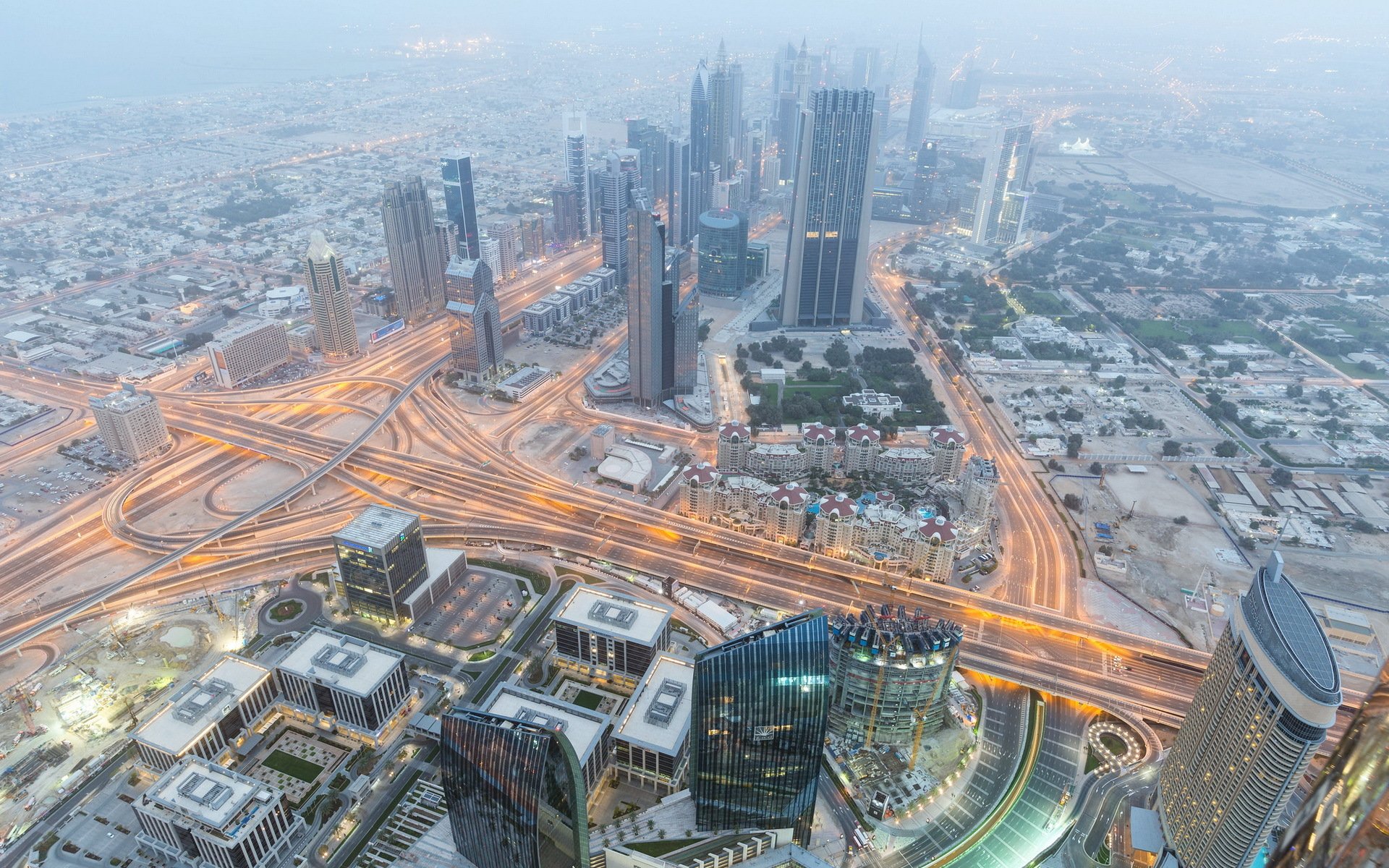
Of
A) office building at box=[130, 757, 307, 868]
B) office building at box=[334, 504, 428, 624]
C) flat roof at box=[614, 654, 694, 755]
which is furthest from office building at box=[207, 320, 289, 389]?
flat roof at box=[614, 654, 694, 755]

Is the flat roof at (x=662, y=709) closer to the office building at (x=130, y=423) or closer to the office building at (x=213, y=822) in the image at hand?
the office building at (x=213, y=822)

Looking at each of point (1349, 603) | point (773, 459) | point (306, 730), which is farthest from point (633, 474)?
point (1349, 603)

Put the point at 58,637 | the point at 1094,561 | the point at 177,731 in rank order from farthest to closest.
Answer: the point at 1094,561 → the point at 58,637 → the point at 177,731

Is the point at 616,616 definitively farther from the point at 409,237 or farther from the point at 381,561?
the point at 409,237

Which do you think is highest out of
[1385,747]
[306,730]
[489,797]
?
[1385,747]

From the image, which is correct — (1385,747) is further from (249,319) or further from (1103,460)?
(249,319)

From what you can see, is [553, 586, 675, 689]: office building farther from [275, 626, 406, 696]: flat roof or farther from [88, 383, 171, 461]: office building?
[88, 383, 171, 461]: office building
